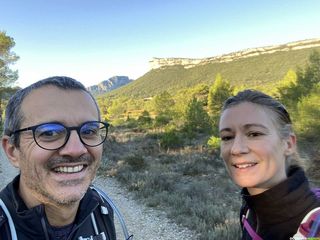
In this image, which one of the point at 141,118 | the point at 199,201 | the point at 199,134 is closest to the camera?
the point at 199,201

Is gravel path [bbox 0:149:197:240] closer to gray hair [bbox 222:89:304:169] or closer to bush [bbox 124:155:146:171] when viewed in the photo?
bush [bbox 124:155:146:171]

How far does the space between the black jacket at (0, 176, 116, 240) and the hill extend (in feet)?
161

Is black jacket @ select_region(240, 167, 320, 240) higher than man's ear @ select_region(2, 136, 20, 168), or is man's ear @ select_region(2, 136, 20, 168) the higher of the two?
man's ear @ select_region(2, 136, 20, 168)

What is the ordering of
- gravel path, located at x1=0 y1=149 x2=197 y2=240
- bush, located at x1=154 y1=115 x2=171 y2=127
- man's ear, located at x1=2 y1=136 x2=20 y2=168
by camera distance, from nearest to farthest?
man's ear, located at x1=2 y1=136 x2=20 y2=168
gravel path, located at x1=0 y1=149 x2=197 y2=240
bush, located at x1=154 y1=115 x2=171 y2=127

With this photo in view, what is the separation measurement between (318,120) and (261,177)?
11.9 m

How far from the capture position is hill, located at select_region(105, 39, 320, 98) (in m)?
55.5

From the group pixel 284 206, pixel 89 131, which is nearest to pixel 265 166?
pixel 284 206

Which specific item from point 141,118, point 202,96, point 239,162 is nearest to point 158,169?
point 239,162

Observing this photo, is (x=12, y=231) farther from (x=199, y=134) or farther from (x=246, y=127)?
(x=199, y=134)

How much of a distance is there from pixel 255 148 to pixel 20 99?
126 cm

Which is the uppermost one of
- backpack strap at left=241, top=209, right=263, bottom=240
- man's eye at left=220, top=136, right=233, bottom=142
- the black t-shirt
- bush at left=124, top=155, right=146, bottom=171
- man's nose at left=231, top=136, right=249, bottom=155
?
man's eye at left=220, top=136, right=233, bottom=142

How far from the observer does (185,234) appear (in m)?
5.93

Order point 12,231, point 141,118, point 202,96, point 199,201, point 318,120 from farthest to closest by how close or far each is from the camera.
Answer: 1. point 202,96
2. point 141,118
3. point 318,120
4. point 199,201
5. point 12,231

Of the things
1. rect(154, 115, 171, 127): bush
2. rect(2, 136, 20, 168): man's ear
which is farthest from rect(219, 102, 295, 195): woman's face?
rect(154, 115, 171, 127): bush
